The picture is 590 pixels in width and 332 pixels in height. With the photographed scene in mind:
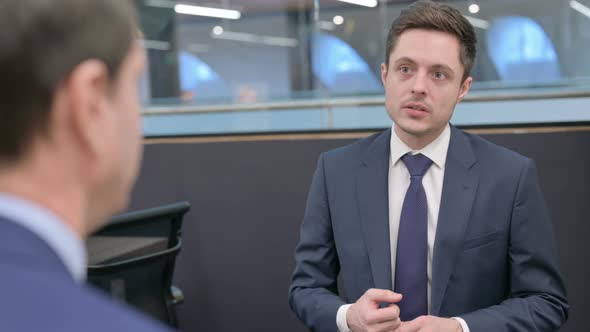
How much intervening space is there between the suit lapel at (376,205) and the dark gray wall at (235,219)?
0.97 metres

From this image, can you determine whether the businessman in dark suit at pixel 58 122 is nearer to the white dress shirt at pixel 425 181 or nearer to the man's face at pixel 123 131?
the man's face at pixel 123 131

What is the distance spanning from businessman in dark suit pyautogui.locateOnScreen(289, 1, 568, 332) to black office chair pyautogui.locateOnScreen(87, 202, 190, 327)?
76 centimetres

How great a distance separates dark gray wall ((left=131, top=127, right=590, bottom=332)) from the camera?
2.94 metres

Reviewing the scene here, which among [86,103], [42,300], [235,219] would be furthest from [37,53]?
[235,219]

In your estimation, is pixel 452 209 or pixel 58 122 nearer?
pixel 58 122

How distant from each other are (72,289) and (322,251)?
4.43 ft

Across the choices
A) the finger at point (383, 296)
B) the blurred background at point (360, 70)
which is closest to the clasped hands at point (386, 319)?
the finger at point (383, 296)

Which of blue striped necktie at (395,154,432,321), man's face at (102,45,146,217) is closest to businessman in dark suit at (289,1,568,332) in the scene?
blue striped necktie at (395,154,432,321)

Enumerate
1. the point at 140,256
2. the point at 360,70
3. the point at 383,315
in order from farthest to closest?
the point at 360,70
the point at 140,256
the point at 383,315

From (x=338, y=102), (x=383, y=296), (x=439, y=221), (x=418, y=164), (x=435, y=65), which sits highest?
(x=435, y=65)

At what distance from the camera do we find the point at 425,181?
1712mm

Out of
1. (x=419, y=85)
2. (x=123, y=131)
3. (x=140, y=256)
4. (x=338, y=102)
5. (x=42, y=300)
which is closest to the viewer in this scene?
(x=42, y=300)

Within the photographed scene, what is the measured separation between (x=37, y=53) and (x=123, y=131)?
3.7 inches

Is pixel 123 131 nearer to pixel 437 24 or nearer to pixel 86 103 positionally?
pixel 86 103
